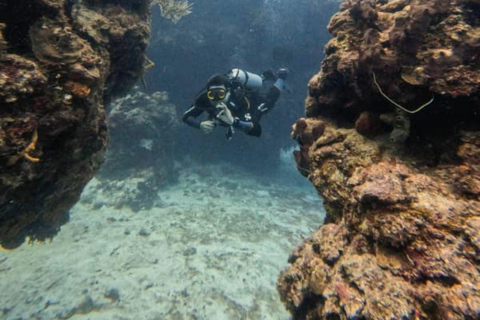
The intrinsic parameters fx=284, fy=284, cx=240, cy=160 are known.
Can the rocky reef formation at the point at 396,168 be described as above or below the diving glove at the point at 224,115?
above

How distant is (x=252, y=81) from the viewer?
7.99 m

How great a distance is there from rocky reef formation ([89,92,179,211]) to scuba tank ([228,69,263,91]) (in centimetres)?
475

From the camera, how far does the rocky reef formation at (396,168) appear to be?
1.56 m

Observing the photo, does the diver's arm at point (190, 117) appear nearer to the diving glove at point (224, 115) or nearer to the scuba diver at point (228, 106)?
the scuba diver at point (228, 106)

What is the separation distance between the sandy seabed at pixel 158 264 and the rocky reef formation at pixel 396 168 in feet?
Result: 8.83

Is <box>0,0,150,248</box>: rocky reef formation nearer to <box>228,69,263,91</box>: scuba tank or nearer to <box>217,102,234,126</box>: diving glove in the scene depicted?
<box>217,102,234,126</box>: diving glove

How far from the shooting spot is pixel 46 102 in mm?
2393

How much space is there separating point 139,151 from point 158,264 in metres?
5.61

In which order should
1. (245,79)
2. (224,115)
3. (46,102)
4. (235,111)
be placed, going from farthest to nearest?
(245,79)
(235,111)
(224,115)
(46,102)

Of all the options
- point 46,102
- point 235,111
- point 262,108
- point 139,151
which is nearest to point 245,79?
point 262,108

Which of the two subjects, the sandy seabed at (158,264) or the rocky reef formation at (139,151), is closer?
the sandy seabed at (158,264)

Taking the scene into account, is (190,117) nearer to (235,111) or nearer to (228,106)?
(228,106)

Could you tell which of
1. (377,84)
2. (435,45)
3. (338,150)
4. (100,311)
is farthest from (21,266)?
(435,45)

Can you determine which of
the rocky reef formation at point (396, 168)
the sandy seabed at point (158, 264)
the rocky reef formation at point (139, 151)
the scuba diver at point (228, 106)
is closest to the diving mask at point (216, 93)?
the scuba diver at point (228, 106)
